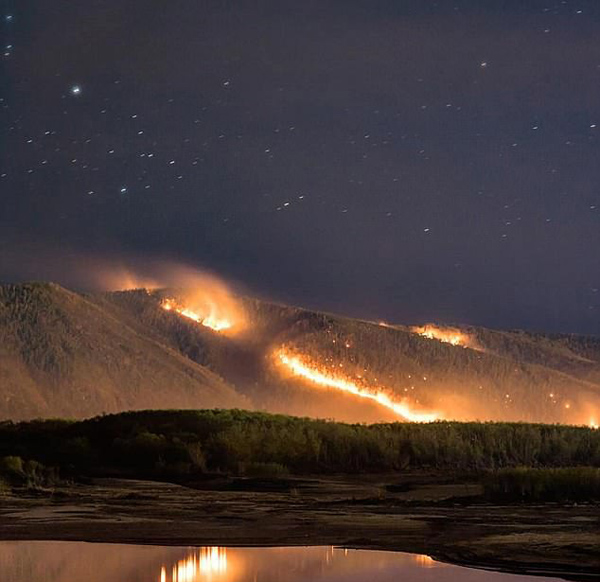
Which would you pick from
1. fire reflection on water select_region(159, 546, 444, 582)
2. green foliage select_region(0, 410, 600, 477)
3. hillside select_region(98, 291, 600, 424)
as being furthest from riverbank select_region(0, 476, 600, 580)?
hillside select_region(98, 291, 600, 424)

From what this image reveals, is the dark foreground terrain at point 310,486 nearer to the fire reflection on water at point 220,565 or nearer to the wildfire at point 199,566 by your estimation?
the fire reflection on water at point 220,565

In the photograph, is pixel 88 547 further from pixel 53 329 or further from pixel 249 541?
pixel 53 329

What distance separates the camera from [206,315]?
57.2 meters

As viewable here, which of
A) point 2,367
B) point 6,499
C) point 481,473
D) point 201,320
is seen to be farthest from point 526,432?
point 201,320

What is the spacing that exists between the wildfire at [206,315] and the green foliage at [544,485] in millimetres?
38024

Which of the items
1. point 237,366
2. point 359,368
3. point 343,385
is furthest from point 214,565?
point 359,368

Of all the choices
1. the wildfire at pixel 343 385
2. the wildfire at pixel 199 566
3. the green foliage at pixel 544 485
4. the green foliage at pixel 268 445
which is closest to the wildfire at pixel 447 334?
the wildfire at pixel 343 385

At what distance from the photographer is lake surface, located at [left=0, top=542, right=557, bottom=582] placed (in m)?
10.2

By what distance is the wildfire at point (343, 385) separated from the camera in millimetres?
48844

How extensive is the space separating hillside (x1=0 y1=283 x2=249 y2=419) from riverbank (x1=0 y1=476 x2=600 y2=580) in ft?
76.4

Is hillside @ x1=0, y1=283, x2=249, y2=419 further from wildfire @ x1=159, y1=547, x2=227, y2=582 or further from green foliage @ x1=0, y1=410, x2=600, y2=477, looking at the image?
wildfire @ x1=159, y1=547, x2=227, y2=582

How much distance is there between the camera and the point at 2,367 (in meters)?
44.2

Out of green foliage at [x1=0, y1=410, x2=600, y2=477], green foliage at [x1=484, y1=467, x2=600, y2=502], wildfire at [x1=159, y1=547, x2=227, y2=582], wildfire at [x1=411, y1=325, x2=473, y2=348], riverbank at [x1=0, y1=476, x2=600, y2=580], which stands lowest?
wildfire at [x1=159, y1=547, x2=227, y2=582]

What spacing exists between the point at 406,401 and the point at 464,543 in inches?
1491
